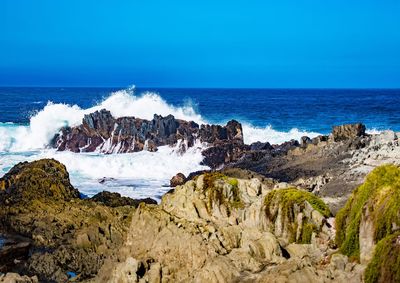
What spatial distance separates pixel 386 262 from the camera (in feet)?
34.0

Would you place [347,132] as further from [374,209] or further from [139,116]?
[139,116]

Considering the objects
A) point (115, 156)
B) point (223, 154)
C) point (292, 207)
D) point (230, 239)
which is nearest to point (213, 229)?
point (230, 239)

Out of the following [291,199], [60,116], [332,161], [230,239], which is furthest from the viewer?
[60,116]

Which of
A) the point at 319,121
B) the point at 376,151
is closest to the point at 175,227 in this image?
the point at 376,151

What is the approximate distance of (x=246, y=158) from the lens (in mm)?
36250

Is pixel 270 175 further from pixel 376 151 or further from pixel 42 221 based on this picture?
pixel 42 221

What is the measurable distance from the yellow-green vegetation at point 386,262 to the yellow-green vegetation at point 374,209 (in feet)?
1.99

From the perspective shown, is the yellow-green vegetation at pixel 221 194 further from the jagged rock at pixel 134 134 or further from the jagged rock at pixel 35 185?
the jagged rock at pixel 134 134

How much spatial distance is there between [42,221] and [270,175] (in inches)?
514

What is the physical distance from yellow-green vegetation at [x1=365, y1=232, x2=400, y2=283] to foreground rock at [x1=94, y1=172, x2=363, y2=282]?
333mm

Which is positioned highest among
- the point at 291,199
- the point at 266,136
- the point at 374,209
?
the point at 374,209

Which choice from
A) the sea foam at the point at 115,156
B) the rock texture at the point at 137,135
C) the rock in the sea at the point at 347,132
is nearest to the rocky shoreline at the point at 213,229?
the rock in the sea at the point at 347,132

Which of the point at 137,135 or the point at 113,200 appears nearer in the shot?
the point at 113,200

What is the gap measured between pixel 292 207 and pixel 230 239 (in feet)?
5.94
